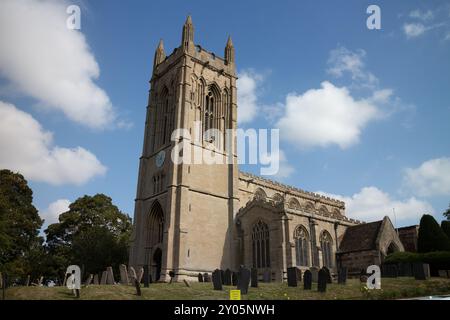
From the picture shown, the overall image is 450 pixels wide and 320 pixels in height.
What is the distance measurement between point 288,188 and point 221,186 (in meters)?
13.4

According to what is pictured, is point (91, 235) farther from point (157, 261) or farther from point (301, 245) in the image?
point (301, 245)

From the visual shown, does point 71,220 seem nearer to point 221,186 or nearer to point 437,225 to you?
point 221,186

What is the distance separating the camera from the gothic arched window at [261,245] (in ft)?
109

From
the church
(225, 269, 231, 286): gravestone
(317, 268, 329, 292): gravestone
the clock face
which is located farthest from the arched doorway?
(317, 268, 329, 292): gravestone

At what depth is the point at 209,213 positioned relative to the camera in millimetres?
36094

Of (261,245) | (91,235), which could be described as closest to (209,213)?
(261,245)

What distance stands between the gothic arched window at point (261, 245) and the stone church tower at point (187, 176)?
2.57 m

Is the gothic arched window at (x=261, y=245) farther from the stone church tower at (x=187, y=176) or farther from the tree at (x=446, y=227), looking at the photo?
the tree at (x=446, y=227)

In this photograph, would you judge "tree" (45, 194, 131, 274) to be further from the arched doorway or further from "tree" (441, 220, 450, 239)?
"tree" (441, 220, 450, 239)

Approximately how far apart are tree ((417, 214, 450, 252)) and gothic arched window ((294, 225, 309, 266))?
9.19m

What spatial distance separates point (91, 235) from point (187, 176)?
14069 mm

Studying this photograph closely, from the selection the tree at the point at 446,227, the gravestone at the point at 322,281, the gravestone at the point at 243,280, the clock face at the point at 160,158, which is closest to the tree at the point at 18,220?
the clock face at the point at 160,158

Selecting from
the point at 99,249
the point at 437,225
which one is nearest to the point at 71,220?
the point at 99,249

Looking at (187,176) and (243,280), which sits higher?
(187,176)
